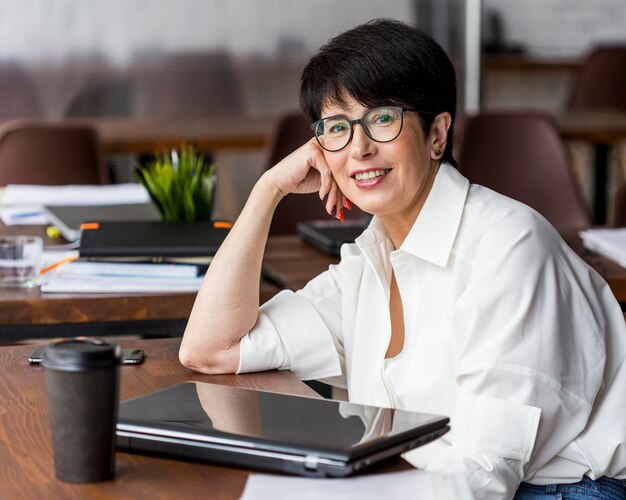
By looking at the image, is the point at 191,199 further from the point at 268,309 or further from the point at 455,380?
the point at 455,380

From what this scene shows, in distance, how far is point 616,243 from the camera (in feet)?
8.36

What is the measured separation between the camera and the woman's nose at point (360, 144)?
66.2 inches

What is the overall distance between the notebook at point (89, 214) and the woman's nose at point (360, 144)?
1191mm

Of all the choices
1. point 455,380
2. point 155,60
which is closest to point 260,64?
point 155,60

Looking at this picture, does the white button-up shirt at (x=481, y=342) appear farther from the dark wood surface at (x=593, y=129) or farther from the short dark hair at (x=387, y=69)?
the dark wood surface at (x=593, y=129)

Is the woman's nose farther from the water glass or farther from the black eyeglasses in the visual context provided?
the water glass

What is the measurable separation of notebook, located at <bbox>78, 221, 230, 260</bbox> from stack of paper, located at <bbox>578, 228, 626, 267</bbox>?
0.85 m

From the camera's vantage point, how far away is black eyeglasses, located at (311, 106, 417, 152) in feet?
5.52

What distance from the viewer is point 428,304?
5.46 feet

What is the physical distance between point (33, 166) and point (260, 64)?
Answer: 1.88 metres

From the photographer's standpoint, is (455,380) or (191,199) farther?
(191,199)

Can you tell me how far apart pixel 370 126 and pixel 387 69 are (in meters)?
0.09

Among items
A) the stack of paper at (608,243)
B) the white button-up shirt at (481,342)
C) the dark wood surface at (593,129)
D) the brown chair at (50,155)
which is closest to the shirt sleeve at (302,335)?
A: the white button-up shirt at (481,342)

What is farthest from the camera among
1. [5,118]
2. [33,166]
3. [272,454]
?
[5,118]
